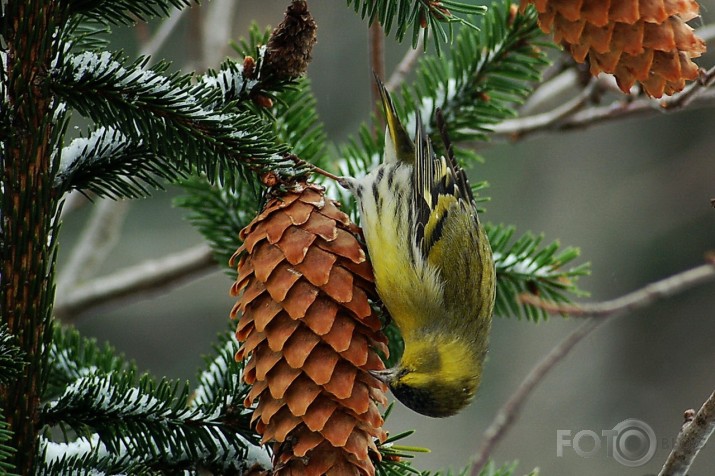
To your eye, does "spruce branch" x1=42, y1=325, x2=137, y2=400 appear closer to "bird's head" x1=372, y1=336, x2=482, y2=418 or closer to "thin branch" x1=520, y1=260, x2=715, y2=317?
"bird's head" x1=372, y1=336, x2=482, y2=418

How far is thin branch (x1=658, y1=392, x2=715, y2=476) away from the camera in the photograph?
2.73 ft

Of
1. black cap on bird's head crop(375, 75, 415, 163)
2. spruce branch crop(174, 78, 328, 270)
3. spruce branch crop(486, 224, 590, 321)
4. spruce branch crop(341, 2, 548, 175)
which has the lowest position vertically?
spruce branch crop(486, 224, 590, 321)

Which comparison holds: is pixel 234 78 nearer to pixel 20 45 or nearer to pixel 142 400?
pixel 20 45

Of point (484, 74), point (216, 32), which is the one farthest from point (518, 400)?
point (216, 32)

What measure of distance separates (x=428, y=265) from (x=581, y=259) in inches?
176

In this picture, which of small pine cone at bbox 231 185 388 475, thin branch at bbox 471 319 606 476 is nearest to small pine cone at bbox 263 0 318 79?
small pine cone at bbox 231 185 388 475

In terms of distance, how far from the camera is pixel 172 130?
2.69 ft

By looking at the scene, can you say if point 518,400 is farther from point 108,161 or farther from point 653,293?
point 108,161

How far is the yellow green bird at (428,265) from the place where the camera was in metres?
1.27

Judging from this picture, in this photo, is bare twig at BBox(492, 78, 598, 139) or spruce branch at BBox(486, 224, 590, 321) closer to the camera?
spruce branch at BBox(486, 224, 590, 321)

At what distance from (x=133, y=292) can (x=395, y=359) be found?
935mm

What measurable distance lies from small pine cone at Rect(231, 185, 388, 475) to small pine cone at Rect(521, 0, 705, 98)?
35 centimetres

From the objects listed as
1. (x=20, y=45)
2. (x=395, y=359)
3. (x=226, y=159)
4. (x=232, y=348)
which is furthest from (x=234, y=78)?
Answer: (x=395, y=359)

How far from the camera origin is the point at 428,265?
Answer: 155cm
